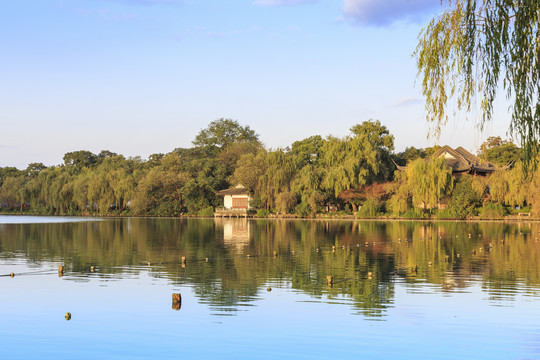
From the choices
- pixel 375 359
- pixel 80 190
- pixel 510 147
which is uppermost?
pixel 510 147

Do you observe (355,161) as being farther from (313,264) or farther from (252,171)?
(313,264)

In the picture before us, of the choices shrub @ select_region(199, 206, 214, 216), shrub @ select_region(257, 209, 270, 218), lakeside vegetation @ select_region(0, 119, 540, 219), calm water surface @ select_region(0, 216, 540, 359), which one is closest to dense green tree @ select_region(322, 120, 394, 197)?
lakeside vegetation @ select_region(0, 119, 540, 219)

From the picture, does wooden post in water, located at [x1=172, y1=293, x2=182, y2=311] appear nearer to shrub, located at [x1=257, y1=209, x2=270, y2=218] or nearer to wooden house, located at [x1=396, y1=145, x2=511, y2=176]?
wooden house, located at [x1=396, y1=145, x2=511, y2=176]

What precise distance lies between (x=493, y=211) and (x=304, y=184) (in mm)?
18214

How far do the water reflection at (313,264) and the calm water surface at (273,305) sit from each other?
2.6 inches

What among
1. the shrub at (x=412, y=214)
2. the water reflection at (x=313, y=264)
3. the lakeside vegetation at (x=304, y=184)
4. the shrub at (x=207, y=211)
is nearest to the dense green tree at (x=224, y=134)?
the lakeside vegetation at (x=304, y=184)

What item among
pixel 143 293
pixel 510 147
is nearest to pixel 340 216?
pixel 510 147

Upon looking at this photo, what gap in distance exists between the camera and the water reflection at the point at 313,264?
14.6 m

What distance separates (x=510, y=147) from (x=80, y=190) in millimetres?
53536

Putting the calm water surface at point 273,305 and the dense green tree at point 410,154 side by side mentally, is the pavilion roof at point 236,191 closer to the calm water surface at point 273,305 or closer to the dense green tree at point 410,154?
the dense green tree at point 410,154

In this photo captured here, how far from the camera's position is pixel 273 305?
12969mm

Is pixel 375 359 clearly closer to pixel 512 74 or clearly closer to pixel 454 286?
pixel 512 74

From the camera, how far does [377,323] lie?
11.3m

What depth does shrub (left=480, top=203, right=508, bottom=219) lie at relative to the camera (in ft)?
169
